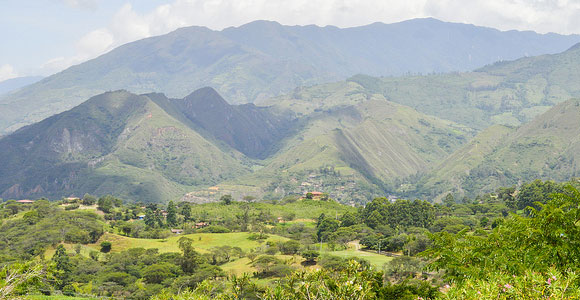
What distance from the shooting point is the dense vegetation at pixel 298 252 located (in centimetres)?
2625

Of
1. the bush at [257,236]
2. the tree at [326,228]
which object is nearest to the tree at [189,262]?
the bush at [257,236]

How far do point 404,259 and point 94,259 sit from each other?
67.5 meters

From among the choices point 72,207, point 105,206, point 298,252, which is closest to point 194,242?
point 298,252

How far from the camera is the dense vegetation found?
86.1 feet

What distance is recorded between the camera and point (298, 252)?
99.3 meters

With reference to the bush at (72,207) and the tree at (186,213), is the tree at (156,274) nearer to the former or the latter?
the tree at (186,213)

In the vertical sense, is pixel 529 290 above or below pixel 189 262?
above

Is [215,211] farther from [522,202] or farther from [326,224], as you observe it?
[522,202]

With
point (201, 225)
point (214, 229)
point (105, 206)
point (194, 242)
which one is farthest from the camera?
point (105, 206)

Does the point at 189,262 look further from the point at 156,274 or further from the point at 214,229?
the point at 214,229

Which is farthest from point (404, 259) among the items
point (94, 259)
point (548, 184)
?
point (548, 184)

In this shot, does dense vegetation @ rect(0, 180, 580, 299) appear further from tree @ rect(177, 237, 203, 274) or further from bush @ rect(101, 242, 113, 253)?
bush @ rect(101, 242, 113, 253)

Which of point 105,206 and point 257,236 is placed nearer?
point 257,236

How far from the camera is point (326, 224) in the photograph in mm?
126688
